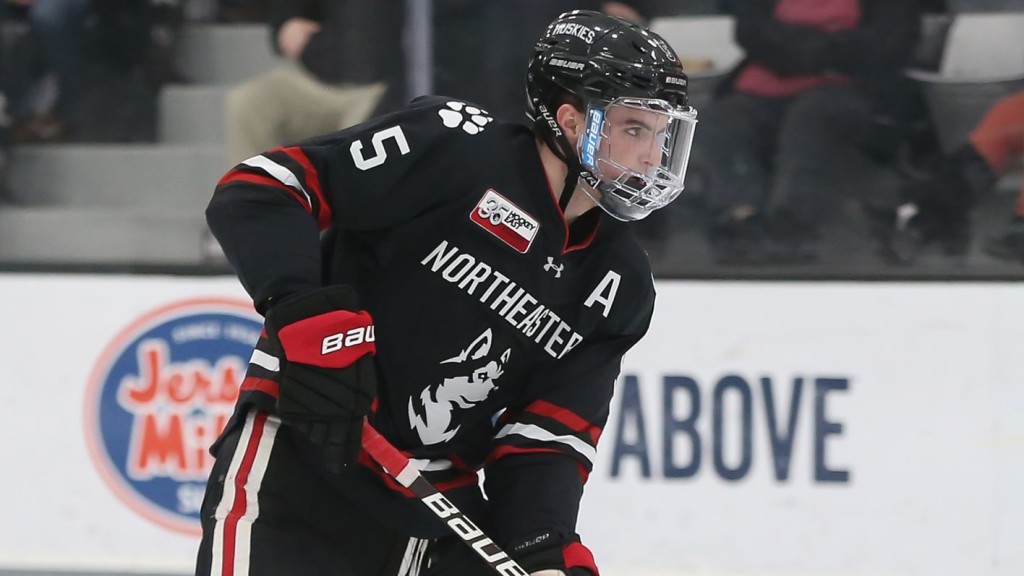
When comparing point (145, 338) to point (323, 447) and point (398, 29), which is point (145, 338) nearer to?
point (398, 29)

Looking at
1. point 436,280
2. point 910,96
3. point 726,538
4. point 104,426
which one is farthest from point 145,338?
point 910,96

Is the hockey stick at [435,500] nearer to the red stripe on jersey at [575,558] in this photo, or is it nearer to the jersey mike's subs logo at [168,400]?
the red stripe on jersey at [575,558]

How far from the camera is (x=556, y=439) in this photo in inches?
82.7

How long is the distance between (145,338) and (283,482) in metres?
1.61

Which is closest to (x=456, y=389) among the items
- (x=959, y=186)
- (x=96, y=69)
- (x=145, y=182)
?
(x=959, y=186)

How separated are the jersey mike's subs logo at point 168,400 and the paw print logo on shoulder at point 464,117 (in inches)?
59.6

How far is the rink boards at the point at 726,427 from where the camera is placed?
3211 mm

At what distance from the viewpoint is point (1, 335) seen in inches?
137

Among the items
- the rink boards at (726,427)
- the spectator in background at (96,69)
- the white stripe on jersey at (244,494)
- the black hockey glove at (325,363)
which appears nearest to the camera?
the black hockey glove at (325,363)

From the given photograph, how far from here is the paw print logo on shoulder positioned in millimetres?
1980

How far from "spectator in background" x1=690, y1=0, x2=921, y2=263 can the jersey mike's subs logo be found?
1165 mm

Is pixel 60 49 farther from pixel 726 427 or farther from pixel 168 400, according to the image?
pixel 726 427

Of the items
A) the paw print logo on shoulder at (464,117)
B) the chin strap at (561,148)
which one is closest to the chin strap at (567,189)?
the chin strap at (561,148)

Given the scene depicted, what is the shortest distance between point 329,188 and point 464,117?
23 cm
